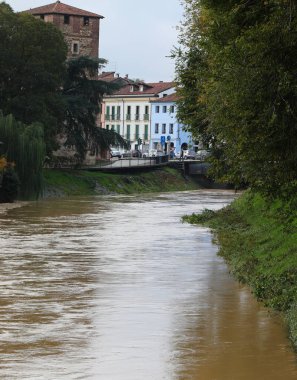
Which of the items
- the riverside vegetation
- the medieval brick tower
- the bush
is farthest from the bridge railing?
the riverside vegetation

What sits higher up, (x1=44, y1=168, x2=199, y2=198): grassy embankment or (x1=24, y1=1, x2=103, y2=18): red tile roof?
(x1=24, y1=1, x2=103, y2=18): red tile roof

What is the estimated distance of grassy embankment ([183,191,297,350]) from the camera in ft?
83.2

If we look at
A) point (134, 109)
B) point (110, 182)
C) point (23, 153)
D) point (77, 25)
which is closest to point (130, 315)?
point (23, 153)

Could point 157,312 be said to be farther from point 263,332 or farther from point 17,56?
point 17,56

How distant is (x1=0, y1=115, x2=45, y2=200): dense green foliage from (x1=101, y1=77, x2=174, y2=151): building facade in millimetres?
92167

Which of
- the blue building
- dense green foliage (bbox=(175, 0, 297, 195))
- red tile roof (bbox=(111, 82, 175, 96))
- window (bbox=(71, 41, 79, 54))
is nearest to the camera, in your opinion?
dense green foliage (bbox=(175, 0, 297, 195))

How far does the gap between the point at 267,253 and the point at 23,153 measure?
4306 cm

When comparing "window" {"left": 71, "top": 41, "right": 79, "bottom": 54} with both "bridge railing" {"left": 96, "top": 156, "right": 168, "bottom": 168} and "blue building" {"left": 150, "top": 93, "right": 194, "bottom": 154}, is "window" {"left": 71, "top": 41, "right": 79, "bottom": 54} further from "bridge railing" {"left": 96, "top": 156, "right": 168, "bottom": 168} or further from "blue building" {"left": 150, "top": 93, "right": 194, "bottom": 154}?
"blue building" {"left": 150, "top": 93, "right": 194, "bottom": 154}

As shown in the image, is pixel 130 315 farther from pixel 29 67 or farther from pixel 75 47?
pixel 75 47

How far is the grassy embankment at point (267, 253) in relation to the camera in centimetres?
2535

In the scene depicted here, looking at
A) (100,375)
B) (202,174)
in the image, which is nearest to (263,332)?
(100,375)

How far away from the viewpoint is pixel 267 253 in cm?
3259

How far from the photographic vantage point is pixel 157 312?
2583 cm

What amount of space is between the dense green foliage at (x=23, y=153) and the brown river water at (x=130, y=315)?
27379 millimetres
